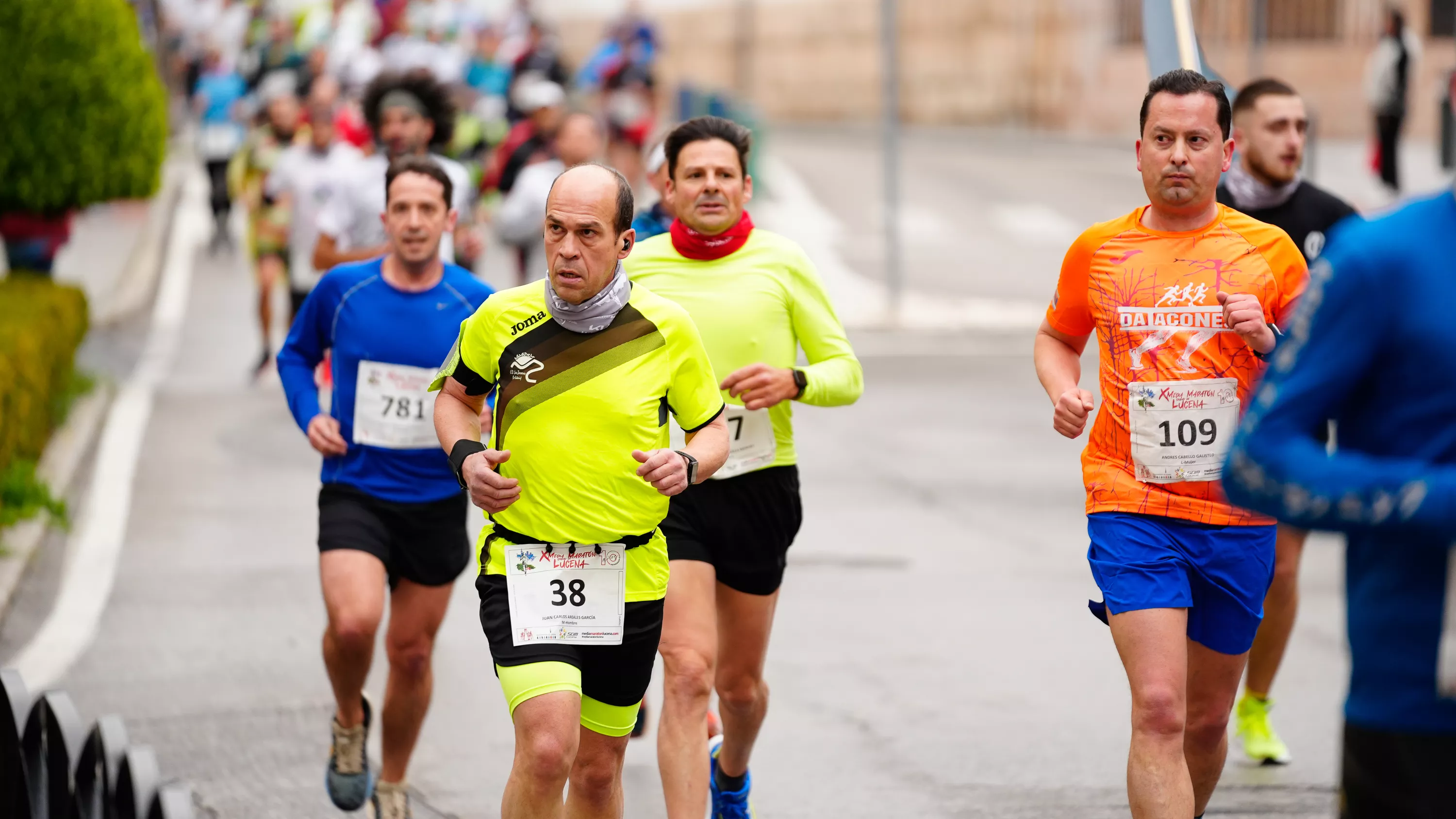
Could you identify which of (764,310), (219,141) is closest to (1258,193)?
(764,310)

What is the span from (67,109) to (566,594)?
10326 millimetres

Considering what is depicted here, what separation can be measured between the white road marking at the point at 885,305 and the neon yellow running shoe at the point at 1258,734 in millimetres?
10532

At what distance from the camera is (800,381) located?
5648 millimetres

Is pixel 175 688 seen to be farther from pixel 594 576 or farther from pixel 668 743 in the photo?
pixel 594 576

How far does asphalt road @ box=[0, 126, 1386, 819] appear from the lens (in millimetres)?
6719

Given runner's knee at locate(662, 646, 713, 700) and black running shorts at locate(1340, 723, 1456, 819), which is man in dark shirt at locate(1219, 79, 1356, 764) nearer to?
runner's knee at locate(662, 646, 713, 700)

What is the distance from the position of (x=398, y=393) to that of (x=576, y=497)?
1486mm

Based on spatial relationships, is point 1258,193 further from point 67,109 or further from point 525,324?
point 67,109

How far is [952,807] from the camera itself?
6500 millimetres

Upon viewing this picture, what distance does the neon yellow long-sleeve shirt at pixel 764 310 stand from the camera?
19.1ft

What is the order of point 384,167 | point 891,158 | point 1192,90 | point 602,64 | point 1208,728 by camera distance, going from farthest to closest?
→ point 602,64 < point 891,158 < point 384,167 < point 1208,728 < point 1192,90

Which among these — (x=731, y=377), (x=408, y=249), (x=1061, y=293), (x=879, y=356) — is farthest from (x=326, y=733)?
(x=879, y=356)

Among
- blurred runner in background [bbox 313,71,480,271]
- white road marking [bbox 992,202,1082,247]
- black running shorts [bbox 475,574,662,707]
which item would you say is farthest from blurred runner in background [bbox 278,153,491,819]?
white road marking [bbox 992,202,1082,247]

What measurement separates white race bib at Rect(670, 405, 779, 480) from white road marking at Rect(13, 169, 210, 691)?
2.21 metres
